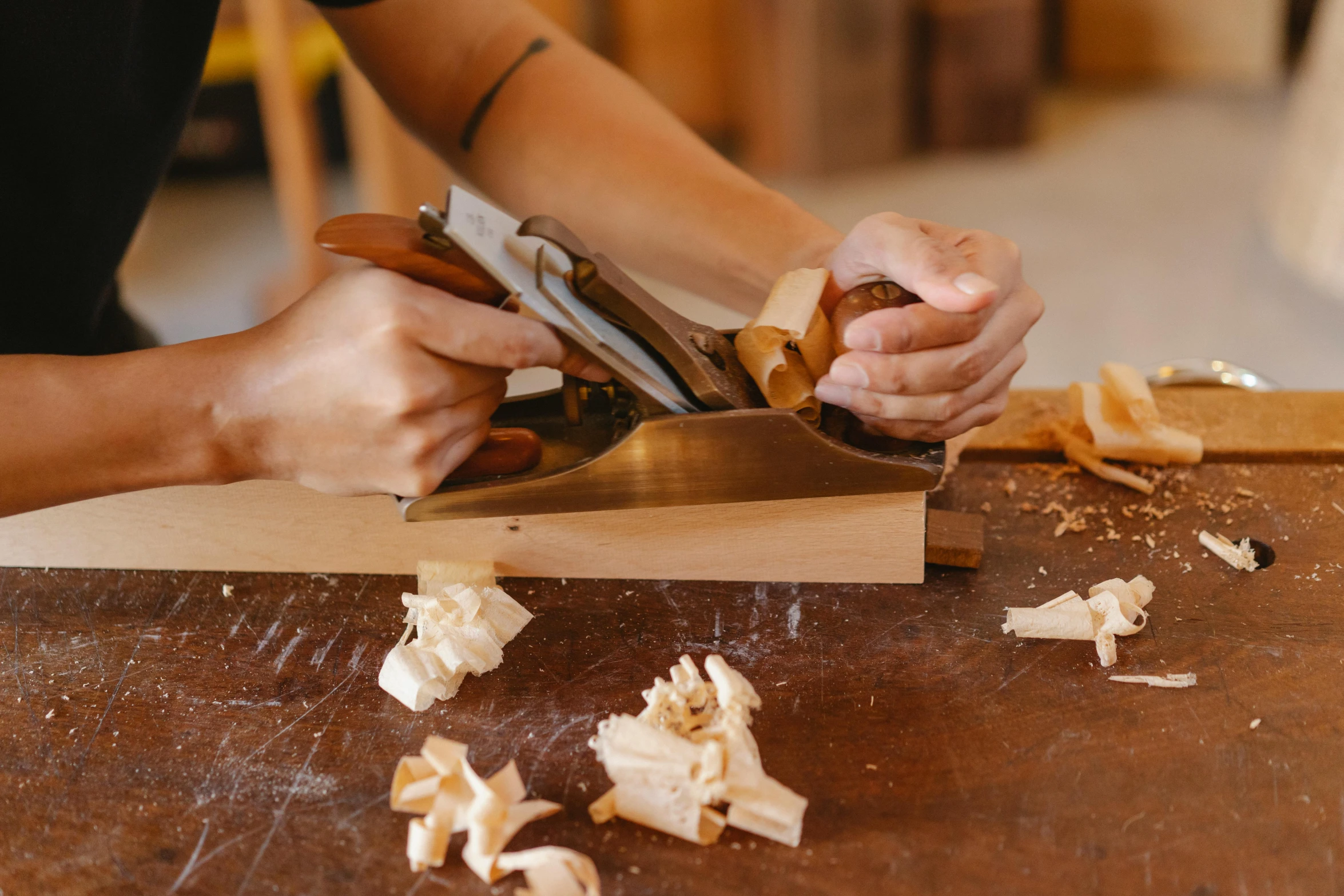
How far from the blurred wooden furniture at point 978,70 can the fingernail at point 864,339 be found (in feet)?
12.8

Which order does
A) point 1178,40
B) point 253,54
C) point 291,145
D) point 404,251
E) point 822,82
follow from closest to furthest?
point 404,251 < point 291,145 < point 253,54 < point 822,82 < point 1178,40

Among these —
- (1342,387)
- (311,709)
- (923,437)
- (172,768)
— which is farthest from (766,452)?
(1342,387)

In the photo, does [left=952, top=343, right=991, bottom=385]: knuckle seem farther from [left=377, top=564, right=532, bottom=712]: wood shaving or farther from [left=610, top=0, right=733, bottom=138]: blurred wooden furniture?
[left=610, top=0, right=733, bottom=138]: blurred wooden furniture

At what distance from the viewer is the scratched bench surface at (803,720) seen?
833mm

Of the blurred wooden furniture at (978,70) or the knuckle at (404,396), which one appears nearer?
the knuckle at (404,396)

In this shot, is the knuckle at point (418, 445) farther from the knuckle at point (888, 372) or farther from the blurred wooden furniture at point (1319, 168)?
the blurred wooden furniture at point (1319, 168)

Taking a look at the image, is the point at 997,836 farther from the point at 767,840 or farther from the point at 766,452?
the point at 766,452

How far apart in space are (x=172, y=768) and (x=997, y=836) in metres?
0.71

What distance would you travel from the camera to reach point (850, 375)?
3.44 feet

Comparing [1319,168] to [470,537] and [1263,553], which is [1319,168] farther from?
[470,537]

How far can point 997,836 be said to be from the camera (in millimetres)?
835

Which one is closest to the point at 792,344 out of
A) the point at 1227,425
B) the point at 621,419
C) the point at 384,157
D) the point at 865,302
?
the point at 865,302

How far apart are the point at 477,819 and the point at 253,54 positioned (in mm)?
3907

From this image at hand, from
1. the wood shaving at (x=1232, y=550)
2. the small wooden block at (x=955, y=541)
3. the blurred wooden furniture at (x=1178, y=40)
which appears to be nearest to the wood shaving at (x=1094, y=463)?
the wood shaving at (x=1232, y=550)
